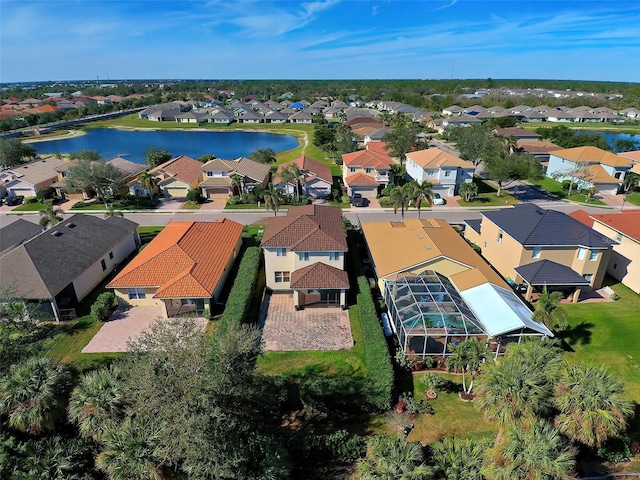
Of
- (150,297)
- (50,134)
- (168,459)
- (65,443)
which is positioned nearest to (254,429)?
(168,459)

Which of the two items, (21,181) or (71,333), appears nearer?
(71,333)

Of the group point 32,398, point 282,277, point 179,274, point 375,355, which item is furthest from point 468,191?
point 32,398

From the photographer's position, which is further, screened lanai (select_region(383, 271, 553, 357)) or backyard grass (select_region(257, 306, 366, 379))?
screened lanai (select_region(383, 271, 553, 357))

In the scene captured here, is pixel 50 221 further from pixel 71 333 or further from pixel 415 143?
pixel 415 143

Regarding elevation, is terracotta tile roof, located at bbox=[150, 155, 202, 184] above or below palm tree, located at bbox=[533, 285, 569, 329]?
above

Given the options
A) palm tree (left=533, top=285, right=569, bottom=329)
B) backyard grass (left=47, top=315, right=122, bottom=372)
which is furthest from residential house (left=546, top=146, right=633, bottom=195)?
backyard grass (left=47, top=315, right=122, bottom=372)

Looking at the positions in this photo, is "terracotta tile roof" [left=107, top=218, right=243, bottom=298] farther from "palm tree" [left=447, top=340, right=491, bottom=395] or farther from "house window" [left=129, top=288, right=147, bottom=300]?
"palm tree" [left=447, top=340, right=491, bottom=395]

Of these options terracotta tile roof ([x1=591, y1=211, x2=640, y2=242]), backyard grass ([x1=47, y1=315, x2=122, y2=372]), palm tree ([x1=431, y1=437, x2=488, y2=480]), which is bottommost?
backyard grass ([x1=47, y1=315, x2=122, y2=372])

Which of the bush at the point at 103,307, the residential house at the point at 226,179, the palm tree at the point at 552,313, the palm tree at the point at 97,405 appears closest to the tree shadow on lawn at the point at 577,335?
the palm tree at the point at 552,313
